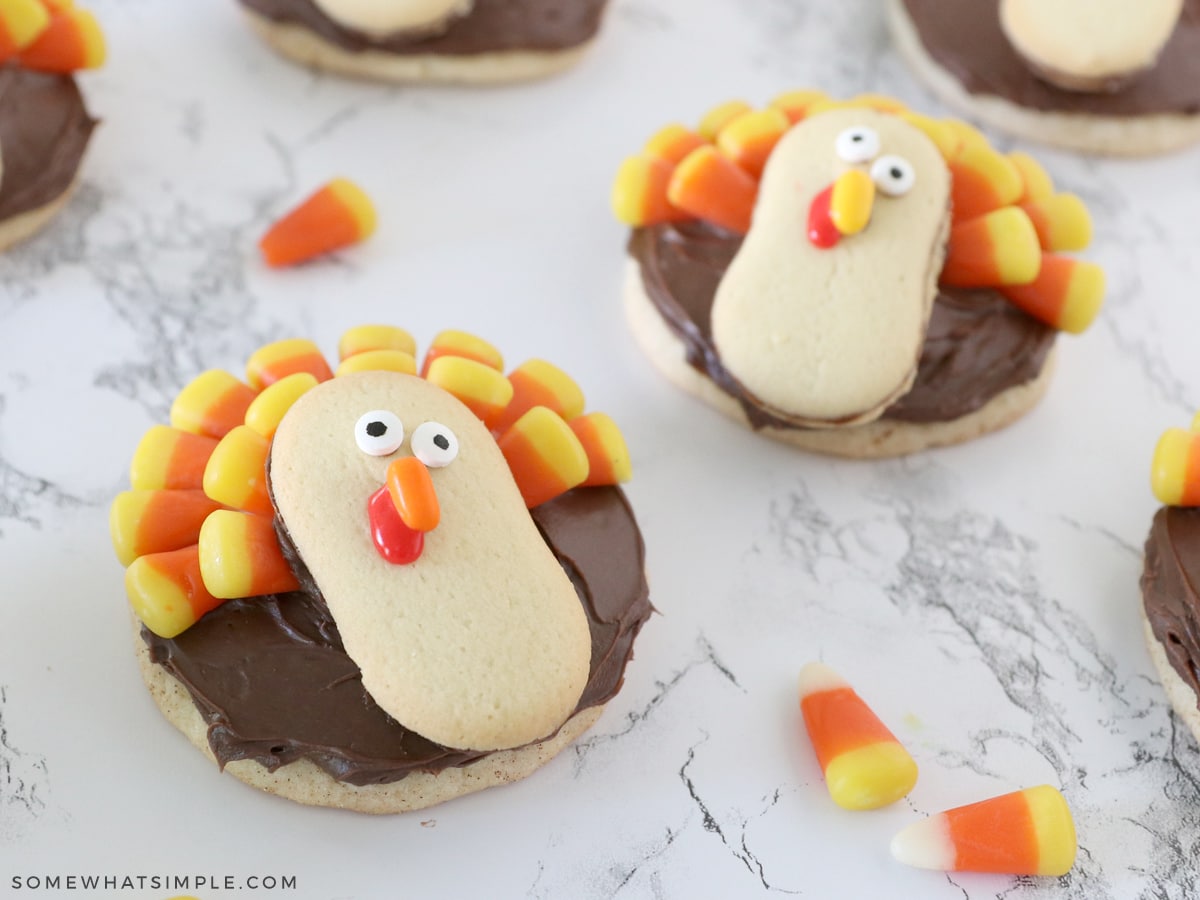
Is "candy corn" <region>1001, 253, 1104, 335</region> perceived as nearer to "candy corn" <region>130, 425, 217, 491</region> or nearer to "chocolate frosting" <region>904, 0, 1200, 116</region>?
"chocolate frosting" <region>904, 0, 1200, 116</region>

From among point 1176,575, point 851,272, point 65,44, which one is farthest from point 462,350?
point 1176,575

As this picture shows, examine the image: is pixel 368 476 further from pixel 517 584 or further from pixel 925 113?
pixel 925 113

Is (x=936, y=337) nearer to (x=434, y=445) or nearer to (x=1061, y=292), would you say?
(x=1061, y=292)

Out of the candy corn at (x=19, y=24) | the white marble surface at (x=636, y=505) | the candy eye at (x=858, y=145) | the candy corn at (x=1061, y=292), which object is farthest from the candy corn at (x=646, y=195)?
the candy corn at (x=19, y=24)

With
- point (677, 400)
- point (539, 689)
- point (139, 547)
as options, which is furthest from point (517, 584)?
point (677, 400)

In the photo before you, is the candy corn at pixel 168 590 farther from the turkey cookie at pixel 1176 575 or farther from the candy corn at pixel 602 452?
the turkey cookie at pixel 1176 575

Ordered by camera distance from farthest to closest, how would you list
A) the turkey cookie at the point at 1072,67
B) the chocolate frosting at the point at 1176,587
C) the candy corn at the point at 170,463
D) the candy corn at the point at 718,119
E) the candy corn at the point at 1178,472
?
1. the turkey cookie at the point at 1072,67
2. the candy corn at the point at 718,119
3. the candy corn at the point at 1178,472
4. the chocolate frosting at the point at 1176,587
5. the candy corn at the point at 170,463

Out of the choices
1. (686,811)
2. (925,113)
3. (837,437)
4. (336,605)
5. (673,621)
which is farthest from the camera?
(925,113)

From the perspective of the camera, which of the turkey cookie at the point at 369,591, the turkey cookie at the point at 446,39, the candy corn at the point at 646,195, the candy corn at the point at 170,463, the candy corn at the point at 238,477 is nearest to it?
the turkey cookie at the point at 369,591
